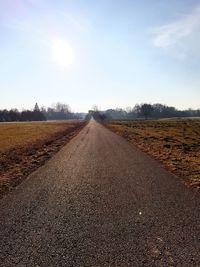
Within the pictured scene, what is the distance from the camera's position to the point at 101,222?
7277mm

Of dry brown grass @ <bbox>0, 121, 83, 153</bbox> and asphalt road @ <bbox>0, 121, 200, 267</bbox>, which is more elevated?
asphalt road @ <bbox>0, 121, 200, 267</bbox>

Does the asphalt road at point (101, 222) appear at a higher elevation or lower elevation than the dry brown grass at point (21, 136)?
higher

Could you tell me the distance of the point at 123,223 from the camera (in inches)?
283

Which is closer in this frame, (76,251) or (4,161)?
(76,251)

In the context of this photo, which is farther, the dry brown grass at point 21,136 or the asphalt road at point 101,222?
the dry brown grass at point 21,136

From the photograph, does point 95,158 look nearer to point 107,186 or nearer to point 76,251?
point 107,186

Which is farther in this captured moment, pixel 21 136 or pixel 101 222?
pixel 21 136

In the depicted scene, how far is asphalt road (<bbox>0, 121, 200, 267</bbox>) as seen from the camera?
545 cm

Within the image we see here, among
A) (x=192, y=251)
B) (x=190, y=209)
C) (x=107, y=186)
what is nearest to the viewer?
(x=192, y=251)

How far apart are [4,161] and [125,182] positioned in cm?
812

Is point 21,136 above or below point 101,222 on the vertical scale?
below

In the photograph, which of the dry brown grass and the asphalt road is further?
the dry brown grass

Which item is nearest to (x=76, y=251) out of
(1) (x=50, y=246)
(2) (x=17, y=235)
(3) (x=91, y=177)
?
(1) (x=50, y=246)

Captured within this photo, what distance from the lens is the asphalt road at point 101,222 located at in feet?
Result: 17.9
